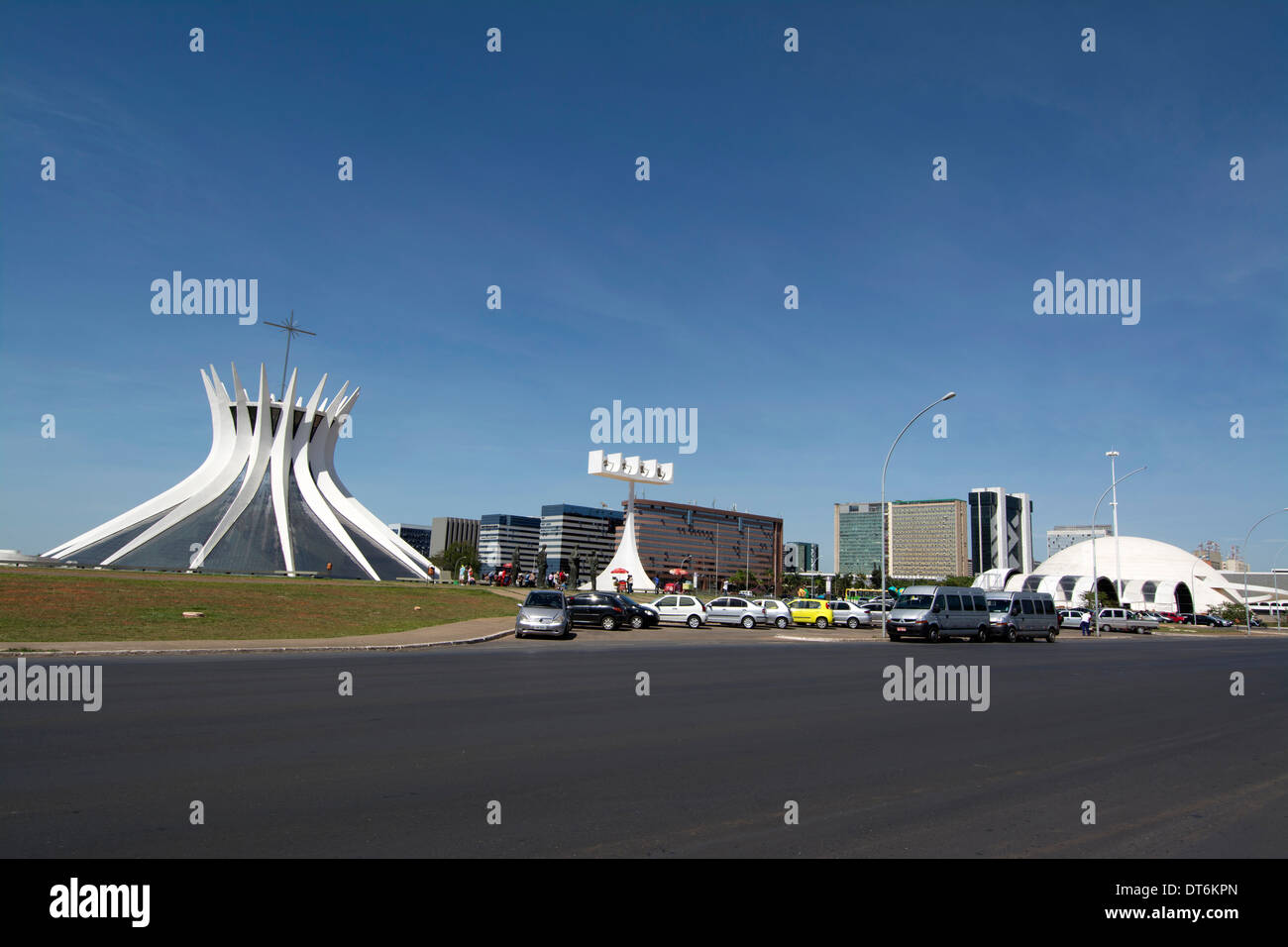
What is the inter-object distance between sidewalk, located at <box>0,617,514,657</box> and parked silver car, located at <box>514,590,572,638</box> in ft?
2.69

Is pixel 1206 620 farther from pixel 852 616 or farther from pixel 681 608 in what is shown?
pixel 681 608

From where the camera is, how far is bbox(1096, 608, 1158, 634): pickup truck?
5569cm

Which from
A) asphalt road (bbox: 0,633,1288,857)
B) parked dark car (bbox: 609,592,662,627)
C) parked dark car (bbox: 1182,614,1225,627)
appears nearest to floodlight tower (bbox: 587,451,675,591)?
parked dark car (bbox: 609,592,662,627)

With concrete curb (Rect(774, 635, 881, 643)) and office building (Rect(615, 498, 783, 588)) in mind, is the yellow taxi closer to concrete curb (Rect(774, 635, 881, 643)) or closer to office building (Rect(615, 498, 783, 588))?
concrete curb (Rect(774, 635, 881, 643))

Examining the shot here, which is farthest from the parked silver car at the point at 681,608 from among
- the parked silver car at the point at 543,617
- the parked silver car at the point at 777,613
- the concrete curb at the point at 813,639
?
the parked silver car at the point at 543,617

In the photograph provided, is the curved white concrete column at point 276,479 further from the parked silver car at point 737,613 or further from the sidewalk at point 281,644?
the sidewalk at point 281,644

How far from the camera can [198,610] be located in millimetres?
25406

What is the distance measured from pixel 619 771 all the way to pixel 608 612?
26.4 m

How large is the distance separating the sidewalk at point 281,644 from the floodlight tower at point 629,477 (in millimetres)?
42619

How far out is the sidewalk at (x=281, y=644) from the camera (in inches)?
660
